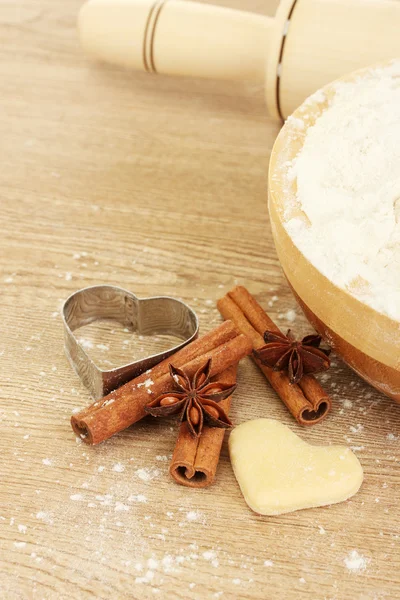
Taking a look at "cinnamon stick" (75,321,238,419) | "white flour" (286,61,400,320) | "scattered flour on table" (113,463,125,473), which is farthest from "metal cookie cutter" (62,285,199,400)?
"white flour" (286,61,400,320)

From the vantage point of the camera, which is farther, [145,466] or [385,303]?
[145,466]

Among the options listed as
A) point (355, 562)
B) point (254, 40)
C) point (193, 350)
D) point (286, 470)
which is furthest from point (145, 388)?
point (254, 40)

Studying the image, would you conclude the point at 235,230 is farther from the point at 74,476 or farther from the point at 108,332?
the point at 74,476

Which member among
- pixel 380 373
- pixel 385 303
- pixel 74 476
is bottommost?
pixel 74 476

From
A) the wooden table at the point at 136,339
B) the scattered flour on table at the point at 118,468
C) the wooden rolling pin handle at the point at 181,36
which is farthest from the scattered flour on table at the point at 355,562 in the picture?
the wooden rolling pin handle at the point at 181,36

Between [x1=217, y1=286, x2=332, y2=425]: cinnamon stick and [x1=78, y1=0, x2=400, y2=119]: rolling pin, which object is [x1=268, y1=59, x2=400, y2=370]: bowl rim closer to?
[x1=217, y1=286, x2=332, y2=425]: cinnamon stick

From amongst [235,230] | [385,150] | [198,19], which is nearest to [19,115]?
[198,19]

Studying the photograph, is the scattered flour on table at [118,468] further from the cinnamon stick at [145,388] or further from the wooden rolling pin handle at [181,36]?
the wooden rolling pin handle at [181,36]
